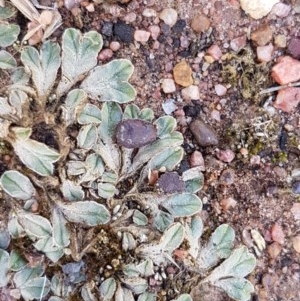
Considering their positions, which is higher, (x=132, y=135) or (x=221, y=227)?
(x=132, y=135)

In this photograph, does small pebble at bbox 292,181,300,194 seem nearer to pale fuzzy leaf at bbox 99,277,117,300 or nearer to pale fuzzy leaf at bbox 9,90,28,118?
pale fuzzy leaf at bbox 99,277,117,300

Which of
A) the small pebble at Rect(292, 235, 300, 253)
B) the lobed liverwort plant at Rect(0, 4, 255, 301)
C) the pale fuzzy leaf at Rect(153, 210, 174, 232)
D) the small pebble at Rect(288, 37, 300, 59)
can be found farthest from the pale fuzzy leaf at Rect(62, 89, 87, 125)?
the small pebble at Rect(292, 235, 300, 253)

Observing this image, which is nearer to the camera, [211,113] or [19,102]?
[19,102]

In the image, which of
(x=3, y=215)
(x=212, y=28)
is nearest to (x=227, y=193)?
(x=212, y=28)

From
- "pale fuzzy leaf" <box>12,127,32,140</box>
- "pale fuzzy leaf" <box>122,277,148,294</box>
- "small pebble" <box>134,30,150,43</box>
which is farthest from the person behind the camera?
"small pebble" <box>134,30,150,43</box>

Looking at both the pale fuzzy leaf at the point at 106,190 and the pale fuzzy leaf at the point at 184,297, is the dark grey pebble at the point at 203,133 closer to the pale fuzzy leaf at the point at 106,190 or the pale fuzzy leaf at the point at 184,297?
the pale fuzzy leaf at the point at 106,190

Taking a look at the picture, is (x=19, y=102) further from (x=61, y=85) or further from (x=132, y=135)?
(x=132, y=135)
